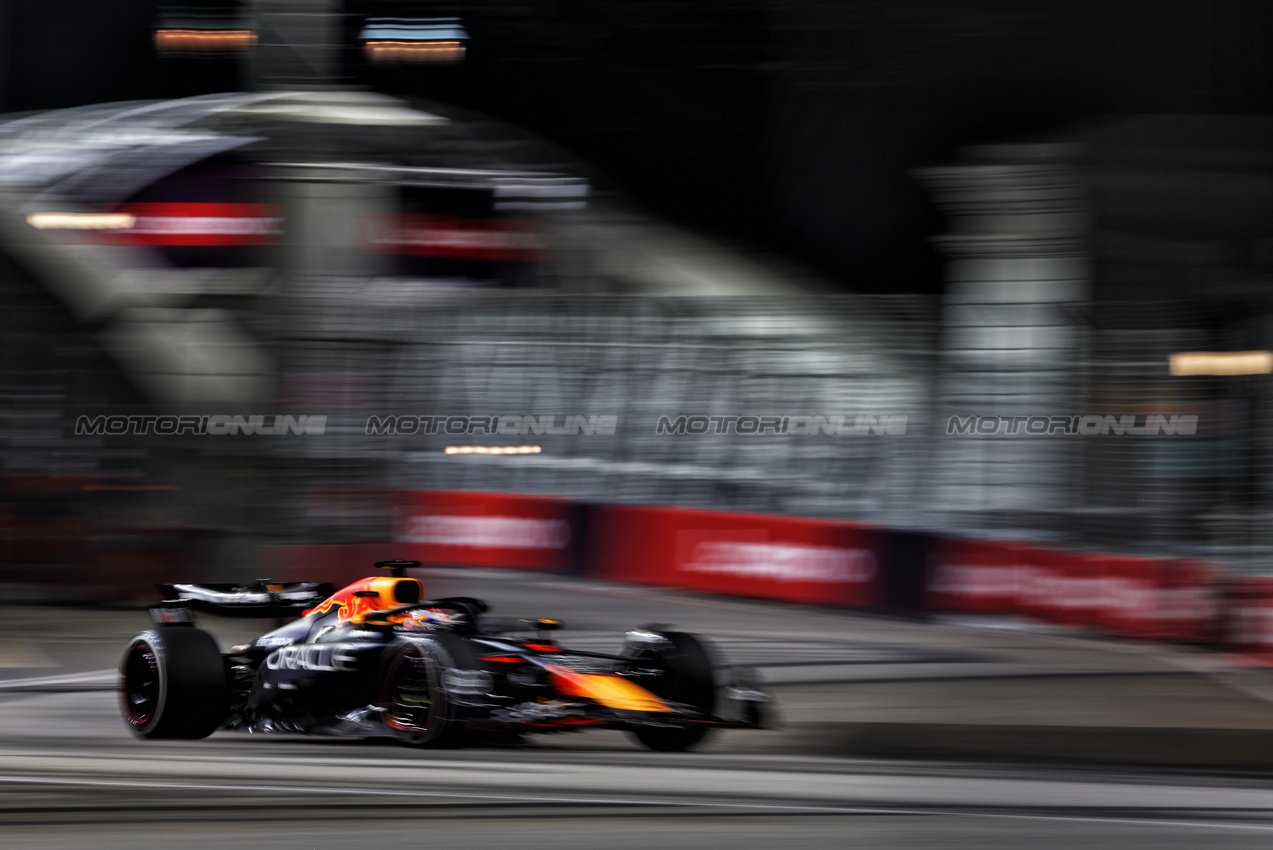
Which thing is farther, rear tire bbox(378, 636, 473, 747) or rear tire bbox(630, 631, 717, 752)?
rear tire bbox(630, 631, 717, 752)

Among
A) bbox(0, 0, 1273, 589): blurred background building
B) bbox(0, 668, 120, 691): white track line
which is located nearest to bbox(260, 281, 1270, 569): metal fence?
bbox(0, 0, 1273, 589): blurred background building

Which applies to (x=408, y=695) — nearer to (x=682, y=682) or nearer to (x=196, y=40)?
(x=682, y=682)

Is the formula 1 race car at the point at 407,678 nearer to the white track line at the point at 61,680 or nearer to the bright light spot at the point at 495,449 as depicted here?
the white track line at the point at 61,680

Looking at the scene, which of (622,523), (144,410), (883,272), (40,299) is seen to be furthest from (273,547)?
(883,272)

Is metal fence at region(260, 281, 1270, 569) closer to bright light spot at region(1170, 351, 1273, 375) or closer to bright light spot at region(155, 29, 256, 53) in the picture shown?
bright light spot at region(1170, 351, 1273, 375)

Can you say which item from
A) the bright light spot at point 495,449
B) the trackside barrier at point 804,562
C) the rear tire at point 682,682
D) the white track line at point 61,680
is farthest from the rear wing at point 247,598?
the bright light spot at point 495,449

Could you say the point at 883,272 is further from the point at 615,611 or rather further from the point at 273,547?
the point at 273,547

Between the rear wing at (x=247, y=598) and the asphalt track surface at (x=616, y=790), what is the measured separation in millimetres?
650

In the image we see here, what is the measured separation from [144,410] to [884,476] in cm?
697

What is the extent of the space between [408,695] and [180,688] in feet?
3.70

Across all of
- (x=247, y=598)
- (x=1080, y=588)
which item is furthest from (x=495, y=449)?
(x=247, y=598)

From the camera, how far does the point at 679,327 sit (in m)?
18.0

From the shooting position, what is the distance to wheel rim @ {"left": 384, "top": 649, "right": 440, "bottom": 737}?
6.94 metres

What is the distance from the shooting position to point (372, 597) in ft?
24.8
